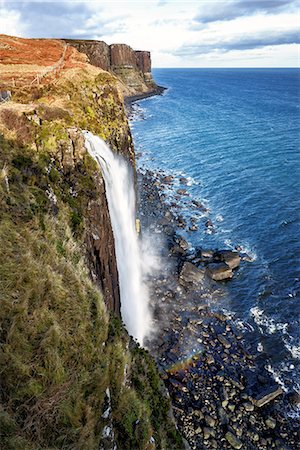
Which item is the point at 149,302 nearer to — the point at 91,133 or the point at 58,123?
the point at 91,133

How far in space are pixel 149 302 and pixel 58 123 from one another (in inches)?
654

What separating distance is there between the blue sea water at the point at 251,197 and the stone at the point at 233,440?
5.76 metres

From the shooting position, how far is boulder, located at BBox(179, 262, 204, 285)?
102 ft

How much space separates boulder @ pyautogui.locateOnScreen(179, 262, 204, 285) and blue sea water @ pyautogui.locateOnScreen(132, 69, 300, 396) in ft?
8.52

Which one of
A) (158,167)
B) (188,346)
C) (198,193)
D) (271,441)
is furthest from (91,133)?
(158,167)

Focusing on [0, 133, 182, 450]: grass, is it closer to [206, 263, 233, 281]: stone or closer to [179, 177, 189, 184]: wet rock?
[206, 263, 233, 281]: stone

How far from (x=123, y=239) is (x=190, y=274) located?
1016cm

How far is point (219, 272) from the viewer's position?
31.5 metres

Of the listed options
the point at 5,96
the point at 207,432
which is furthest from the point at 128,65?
the point at 207,432

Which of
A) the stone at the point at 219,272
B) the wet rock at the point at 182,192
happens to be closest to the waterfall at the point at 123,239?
the stone at the point at 219,272

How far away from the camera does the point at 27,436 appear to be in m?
7.32

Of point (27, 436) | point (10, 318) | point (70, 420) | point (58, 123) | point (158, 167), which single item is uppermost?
point (58, 123)

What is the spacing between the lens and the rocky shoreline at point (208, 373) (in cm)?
1812

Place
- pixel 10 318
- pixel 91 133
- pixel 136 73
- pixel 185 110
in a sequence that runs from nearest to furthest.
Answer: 1. pixel 10 318
2. pixel 91 133
3. pixel 185 110
4. pixel 136 73
